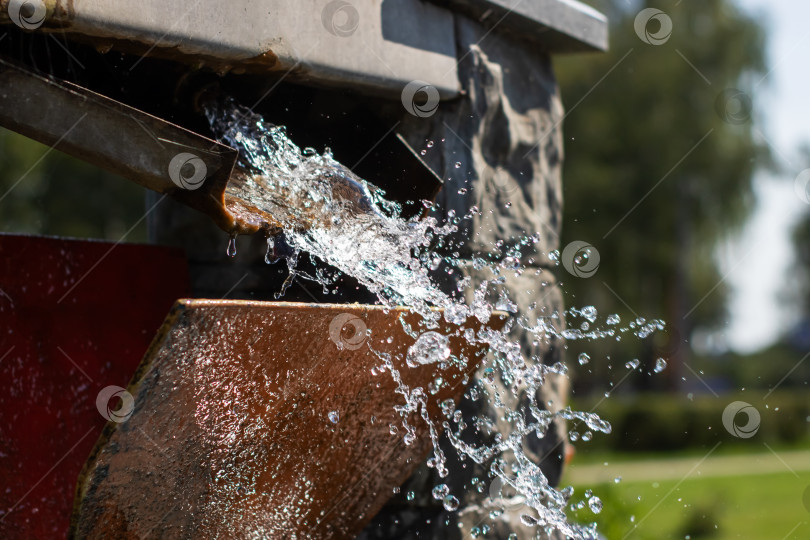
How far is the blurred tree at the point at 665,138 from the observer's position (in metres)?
17.9

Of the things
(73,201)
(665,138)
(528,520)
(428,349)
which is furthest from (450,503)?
(665,138)

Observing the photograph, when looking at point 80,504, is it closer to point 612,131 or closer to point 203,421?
point 203,421

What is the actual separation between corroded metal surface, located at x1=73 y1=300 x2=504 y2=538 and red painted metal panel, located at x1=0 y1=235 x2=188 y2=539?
0.49m

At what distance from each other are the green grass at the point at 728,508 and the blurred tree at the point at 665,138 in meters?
7.62

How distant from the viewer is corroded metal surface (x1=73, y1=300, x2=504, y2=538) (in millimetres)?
1300

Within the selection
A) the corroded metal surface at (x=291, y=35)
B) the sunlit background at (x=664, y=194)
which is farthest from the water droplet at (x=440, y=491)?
the sunlit background at (x=664, y=194)

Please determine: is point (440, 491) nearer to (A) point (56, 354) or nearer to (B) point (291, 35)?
(A) point (56, 354)

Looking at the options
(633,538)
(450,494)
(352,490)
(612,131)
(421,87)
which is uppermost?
(612,131)

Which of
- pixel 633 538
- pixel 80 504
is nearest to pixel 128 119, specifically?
pixel 80 504

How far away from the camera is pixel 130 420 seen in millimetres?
1272

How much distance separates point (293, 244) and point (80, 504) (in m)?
0.71

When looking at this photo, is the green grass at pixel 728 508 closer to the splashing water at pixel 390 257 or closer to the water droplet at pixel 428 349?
the splashing water at pixel 390 257

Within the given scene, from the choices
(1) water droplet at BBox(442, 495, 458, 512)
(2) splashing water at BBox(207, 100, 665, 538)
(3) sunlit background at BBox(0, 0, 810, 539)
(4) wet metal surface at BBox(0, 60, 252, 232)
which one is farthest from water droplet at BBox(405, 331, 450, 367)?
(3) sunlit background at BBox(0, 0, 810, 539)

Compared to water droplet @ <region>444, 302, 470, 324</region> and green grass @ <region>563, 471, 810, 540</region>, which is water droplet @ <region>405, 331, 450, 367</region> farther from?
green grass @ <region>563, 471, 810, 540</region>
